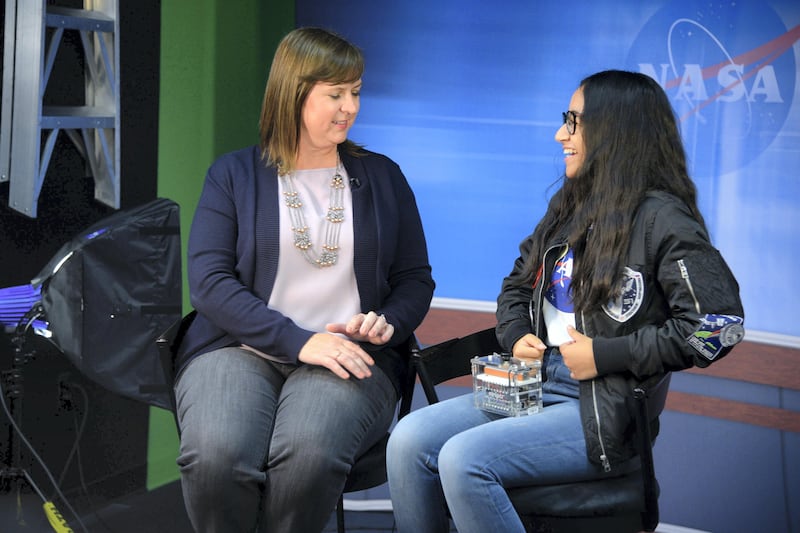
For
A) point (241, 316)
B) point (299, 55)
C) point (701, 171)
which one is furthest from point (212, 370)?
point (701, 171)

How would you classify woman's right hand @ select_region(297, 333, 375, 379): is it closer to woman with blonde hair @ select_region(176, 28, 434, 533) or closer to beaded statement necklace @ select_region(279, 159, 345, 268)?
woman with blonde hair @ select_region(176, 28, 434, 533)

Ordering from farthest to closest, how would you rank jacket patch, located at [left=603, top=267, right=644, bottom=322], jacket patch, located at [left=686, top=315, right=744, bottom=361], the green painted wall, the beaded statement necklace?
the green painted wall → the beaded statement necklace → jacket patch, located at [left=603, top=267, right=644, bottom=322] → jacket patch, located at [left=686, top=315, right=744, bottom=361]

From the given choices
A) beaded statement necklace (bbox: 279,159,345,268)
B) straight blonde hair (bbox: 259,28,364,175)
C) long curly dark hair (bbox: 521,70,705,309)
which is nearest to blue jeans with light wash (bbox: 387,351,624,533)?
long curly dark hair (bbox: 521,70,705,309)

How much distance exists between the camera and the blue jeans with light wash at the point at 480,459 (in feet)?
7.04

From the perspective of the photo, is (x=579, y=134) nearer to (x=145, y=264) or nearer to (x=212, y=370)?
(x=212, y=370)

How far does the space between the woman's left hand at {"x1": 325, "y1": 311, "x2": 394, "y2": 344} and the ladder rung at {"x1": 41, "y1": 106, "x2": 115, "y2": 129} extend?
1189 mm

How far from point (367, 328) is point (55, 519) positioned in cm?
140

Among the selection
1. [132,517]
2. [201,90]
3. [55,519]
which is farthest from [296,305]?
[201,90]

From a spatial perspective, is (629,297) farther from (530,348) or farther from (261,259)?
(261,259)

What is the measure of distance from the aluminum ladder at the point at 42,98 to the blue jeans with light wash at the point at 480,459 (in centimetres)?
149

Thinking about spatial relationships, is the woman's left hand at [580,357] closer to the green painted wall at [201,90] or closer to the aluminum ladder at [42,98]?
the aluminum ladder at [42,98]

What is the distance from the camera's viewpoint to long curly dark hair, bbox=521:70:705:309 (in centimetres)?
227

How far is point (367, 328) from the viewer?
251cm

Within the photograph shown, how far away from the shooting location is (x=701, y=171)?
10.6ft
